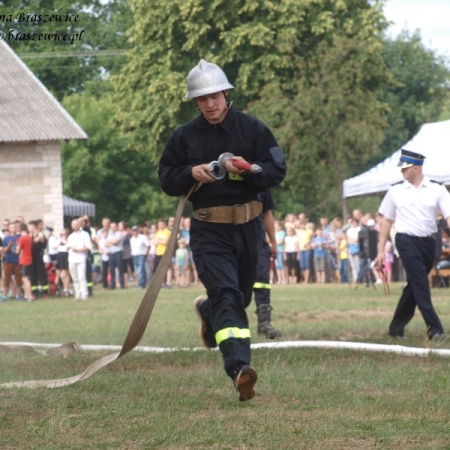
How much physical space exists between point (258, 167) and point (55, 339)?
7250 millimetres

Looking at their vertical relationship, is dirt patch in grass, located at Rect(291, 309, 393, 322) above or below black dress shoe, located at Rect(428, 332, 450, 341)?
above

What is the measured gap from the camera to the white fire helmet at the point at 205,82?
7566 mm

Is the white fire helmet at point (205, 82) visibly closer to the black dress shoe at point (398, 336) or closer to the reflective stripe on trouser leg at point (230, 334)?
the reflective stripe on trouser leg at point (230, 334)

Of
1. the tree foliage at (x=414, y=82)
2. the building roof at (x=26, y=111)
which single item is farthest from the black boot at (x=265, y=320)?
the tree foliage at (x=414, y=82)

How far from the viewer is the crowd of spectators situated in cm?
2731

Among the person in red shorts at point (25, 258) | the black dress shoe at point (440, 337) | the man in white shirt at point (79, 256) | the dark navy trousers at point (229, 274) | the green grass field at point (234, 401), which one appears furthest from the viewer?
the person in red shorts at point (25, 258)

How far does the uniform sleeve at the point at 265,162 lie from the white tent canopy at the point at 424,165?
53.6ft

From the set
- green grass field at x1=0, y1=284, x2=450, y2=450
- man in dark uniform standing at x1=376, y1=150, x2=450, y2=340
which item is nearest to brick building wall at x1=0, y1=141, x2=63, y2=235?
green grass field at x1=0, y1=284, x2=450, y2=450

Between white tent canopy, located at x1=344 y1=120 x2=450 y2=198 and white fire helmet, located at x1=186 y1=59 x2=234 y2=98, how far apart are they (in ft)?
54.4

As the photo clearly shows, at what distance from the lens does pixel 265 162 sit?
25.4 ft

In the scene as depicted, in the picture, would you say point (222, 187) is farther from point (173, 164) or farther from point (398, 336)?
point (398, 336)

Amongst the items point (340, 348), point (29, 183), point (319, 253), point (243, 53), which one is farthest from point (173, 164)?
point (243, 53)

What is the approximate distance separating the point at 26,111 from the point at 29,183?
267 centimetres

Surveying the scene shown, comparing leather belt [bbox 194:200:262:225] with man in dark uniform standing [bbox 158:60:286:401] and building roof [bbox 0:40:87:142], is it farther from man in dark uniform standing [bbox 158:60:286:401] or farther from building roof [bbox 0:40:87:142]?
building roof [bbox 0:40:87:142]
